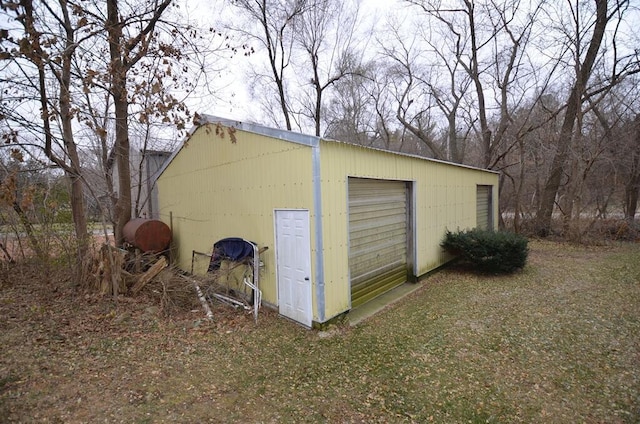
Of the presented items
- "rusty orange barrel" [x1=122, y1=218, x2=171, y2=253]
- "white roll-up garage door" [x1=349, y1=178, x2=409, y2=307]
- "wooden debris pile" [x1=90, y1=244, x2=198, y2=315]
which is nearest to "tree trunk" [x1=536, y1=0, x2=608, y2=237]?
"white roll-up garage door" [x1=349, y1=178, x2=409, y2=307]

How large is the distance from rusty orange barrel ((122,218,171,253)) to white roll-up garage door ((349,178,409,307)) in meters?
5.02

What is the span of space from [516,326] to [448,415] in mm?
2454

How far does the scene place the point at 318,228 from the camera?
14.6ft

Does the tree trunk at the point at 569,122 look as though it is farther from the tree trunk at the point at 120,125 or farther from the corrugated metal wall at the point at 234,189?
the tree trunk at the point at 120,125

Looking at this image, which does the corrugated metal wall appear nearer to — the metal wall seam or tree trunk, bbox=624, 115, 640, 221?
the metal wall seam

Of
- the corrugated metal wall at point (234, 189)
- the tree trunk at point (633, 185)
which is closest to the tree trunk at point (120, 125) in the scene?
the corrugated metal wall at point (234, 189)

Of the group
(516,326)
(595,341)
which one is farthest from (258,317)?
(595,341)

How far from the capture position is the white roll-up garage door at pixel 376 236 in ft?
17.7

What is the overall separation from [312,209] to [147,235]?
5.02 m

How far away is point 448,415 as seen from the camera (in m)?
2.85

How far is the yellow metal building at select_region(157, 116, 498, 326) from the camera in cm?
459

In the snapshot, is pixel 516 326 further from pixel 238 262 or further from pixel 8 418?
pixel 8 418

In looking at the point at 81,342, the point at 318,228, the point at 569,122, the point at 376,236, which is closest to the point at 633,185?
the point at 569,122

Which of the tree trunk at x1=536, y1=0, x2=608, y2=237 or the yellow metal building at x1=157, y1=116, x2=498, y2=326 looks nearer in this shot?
the yellow metal building at x1=157, y1=116, x2=498, y2=326
